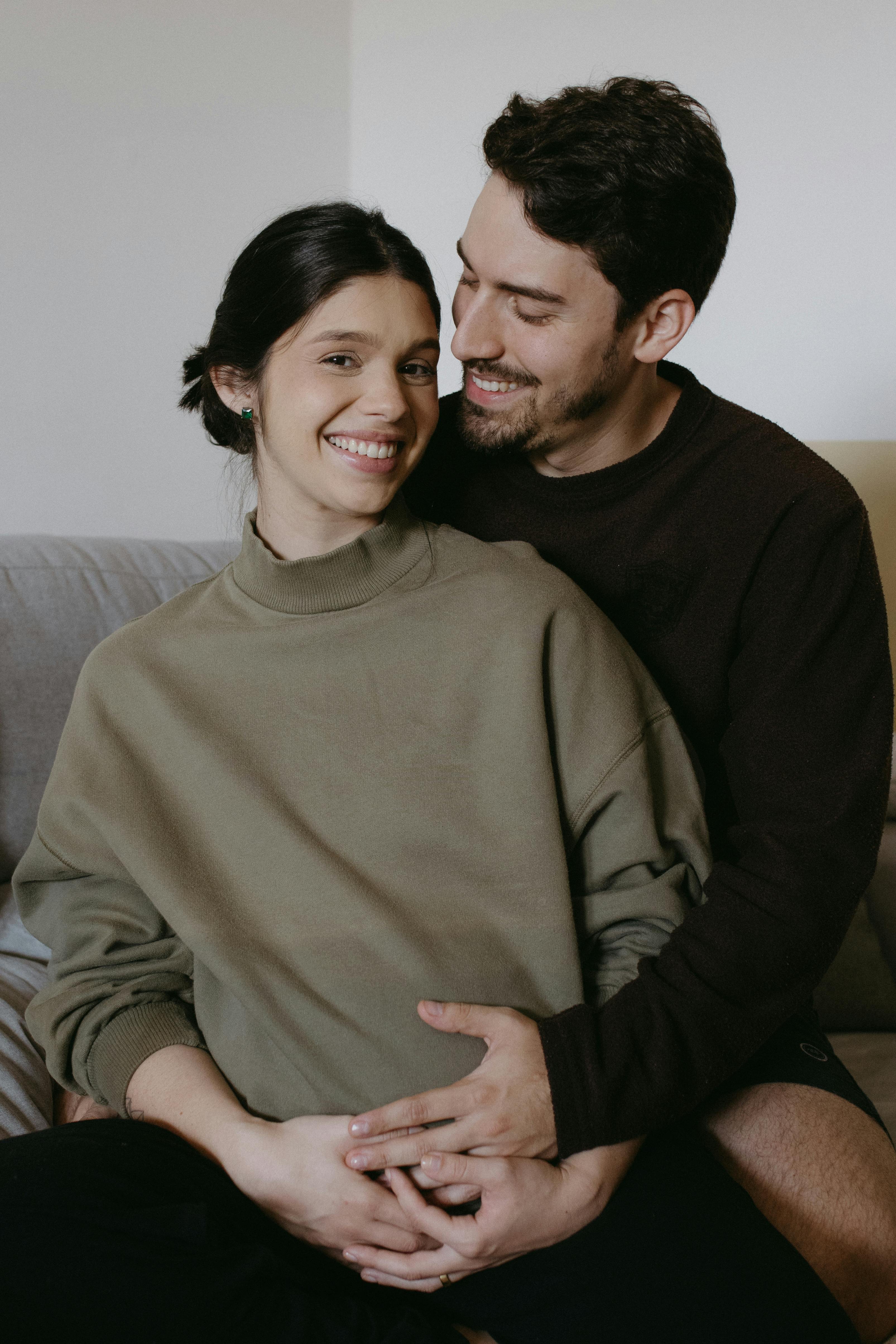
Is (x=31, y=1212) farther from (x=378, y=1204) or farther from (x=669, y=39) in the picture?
Result: (x=669, y=39)

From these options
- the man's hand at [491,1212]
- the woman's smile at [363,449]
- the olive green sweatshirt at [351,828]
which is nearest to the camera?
the man's hand at [491,1212]

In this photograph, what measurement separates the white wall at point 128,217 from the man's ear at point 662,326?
145 centimetres

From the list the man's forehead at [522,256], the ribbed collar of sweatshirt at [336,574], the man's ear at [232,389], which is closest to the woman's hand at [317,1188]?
the ribbed collar of sweatshirt at [336,574]

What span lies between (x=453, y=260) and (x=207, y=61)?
0.74m

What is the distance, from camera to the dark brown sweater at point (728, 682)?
103cm

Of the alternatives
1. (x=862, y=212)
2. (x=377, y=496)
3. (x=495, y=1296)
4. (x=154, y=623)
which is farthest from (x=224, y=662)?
(x=862, y=212)

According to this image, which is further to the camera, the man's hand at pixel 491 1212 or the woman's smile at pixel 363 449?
the woman's smile at pixel 363 449

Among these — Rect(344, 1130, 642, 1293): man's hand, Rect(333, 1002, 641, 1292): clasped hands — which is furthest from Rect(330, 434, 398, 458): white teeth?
Rect(344, 1130, 642, 1293): man's hand

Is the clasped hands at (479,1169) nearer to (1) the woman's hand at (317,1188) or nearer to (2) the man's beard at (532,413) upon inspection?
(1) the woman's hand at (317,1188)

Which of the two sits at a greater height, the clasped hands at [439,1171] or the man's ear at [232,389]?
the man's ear at [232,389]

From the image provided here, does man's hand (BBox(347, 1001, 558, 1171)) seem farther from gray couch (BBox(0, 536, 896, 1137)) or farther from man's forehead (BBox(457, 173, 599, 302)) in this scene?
man's forehead (BBox(457, 173, 599, 302))

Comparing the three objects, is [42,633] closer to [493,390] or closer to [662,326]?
[493,390]

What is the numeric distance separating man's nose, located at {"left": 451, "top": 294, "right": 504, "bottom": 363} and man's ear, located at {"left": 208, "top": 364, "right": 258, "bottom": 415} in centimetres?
28

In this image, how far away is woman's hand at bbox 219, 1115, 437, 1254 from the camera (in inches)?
37.5
